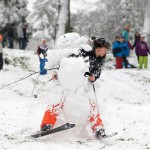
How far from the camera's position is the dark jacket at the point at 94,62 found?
22.5ft

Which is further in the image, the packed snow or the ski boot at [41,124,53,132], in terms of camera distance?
the ski boot at [41,124,53,132]

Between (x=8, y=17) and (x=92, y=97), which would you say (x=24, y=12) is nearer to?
(x=8, y=17)

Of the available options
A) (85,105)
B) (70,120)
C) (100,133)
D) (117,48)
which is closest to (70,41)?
(85,105)

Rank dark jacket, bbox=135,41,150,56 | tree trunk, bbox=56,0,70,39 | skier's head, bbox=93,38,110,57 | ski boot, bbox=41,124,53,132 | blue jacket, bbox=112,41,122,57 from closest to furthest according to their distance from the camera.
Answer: ski boot, bbox=41,124,53,132, skier's head, bbox=93,38,110,57, blue jacket, bbox=112,41,122,57, dark jacket, bbox=135,41,150,56, tree trunk, bbox=56,0,70,39

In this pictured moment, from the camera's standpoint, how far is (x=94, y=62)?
22.8ft

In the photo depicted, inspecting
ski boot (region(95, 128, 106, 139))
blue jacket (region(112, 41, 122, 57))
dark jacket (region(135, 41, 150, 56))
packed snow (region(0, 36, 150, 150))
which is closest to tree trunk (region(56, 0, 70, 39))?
blue jacket (region(112, 41, 122, 57))

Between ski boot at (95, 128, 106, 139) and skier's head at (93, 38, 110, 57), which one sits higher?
skier's head at (93, 38, 110, 57)

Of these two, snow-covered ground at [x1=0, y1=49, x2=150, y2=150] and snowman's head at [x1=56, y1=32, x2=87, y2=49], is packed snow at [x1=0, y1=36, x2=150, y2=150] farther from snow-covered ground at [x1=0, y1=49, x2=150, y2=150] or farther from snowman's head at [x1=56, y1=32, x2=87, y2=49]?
snowman's head at [x1=56, y1=32, x2=87, y2=49]

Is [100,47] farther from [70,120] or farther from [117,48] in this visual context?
[117,48]

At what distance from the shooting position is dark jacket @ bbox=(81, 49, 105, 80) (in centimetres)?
686

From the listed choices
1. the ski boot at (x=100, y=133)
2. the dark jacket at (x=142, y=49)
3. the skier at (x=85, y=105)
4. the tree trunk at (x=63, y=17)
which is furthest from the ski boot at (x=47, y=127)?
the tree trunk at (x=63, y=17)

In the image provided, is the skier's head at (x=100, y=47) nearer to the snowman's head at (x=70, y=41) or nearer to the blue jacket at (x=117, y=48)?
the snowman's head at (x=70, y=41)

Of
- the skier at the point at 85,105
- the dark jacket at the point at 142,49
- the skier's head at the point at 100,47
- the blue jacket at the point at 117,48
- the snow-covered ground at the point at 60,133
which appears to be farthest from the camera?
the dark jacket at the point at 142,49

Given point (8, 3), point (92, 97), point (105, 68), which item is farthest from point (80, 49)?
point (8, 3)
